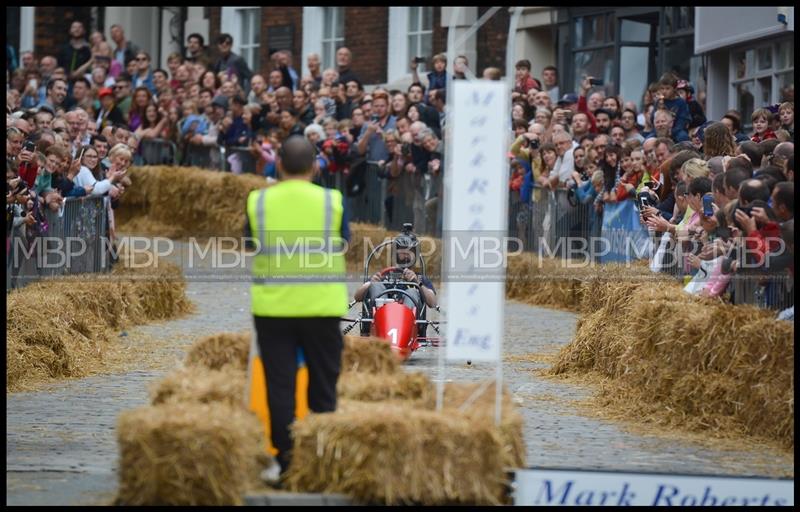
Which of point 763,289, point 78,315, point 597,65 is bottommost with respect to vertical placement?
point 78,315

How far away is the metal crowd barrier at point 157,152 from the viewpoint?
94.1 ft

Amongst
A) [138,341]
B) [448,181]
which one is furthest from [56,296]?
[448,181]

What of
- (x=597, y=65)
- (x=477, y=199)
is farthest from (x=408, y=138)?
(x=477, y=199)

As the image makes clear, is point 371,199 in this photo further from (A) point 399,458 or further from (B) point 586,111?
(A) point 399,458

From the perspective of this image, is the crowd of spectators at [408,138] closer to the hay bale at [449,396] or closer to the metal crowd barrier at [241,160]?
the metal crowd barrier at [241,160]

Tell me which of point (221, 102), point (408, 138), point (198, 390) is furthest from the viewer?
point (221, 102)

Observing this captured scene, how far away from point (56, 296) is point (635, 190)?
21.5ft

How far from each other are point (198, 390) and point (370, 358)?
1359 mm

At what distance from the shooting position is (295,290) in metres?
8.53

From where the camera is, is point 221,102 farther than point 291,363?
Yes

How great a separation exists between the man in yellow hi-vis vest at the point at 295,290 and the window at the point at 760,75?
11.3 m

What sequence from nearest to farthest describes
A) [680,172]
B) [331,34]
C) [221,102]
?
[680,172], [221,102], [331,34]

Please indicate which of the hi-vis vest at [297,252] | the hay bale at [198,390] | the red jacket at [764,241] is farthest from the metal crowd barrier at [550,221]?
the hi-vis vest at [297,252]

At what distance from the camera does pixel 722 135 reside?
1447 cm
